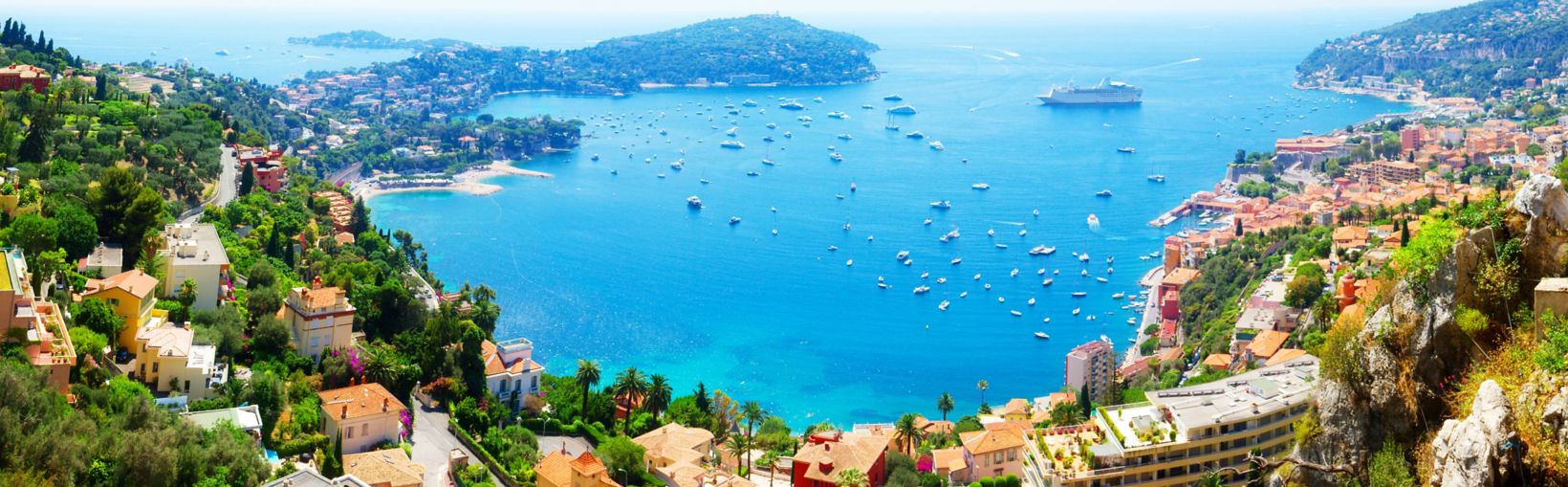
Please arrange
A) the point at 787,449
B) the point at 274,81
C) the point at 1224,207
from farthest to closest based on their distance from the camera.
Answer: the point at 274,81
the point at 1224,207
the point at 787,449

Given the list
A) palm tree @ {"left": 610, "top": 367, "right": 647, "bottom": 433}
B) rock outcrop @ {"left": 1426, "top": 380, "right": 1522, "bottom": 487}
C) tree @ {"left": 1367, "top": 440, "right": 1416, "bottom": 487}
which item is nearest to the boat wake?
palm tree @ {"left": 610, "top": 367, "right": 647, "bottom": 433}

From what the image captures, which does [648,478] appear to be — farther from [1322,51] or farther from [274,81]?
[1322,51]

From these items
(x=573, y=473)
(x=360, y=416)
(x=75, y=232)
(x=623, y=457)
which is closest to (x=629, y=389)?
(x=623, y=457)

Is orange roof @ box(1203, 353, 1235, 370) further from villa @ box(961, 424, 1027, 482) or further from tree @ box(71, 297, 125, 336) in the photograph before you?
tree @ box(71, 297, 125, 336)

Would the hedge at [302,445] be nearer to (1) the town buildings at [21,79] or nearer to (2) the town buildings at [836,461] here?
(2) the town buildings at [836,461]

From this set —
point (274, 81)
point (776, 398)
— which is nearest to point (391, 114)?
point (274, 81)

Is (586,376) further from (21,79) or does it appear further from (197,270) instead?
(21,79)
